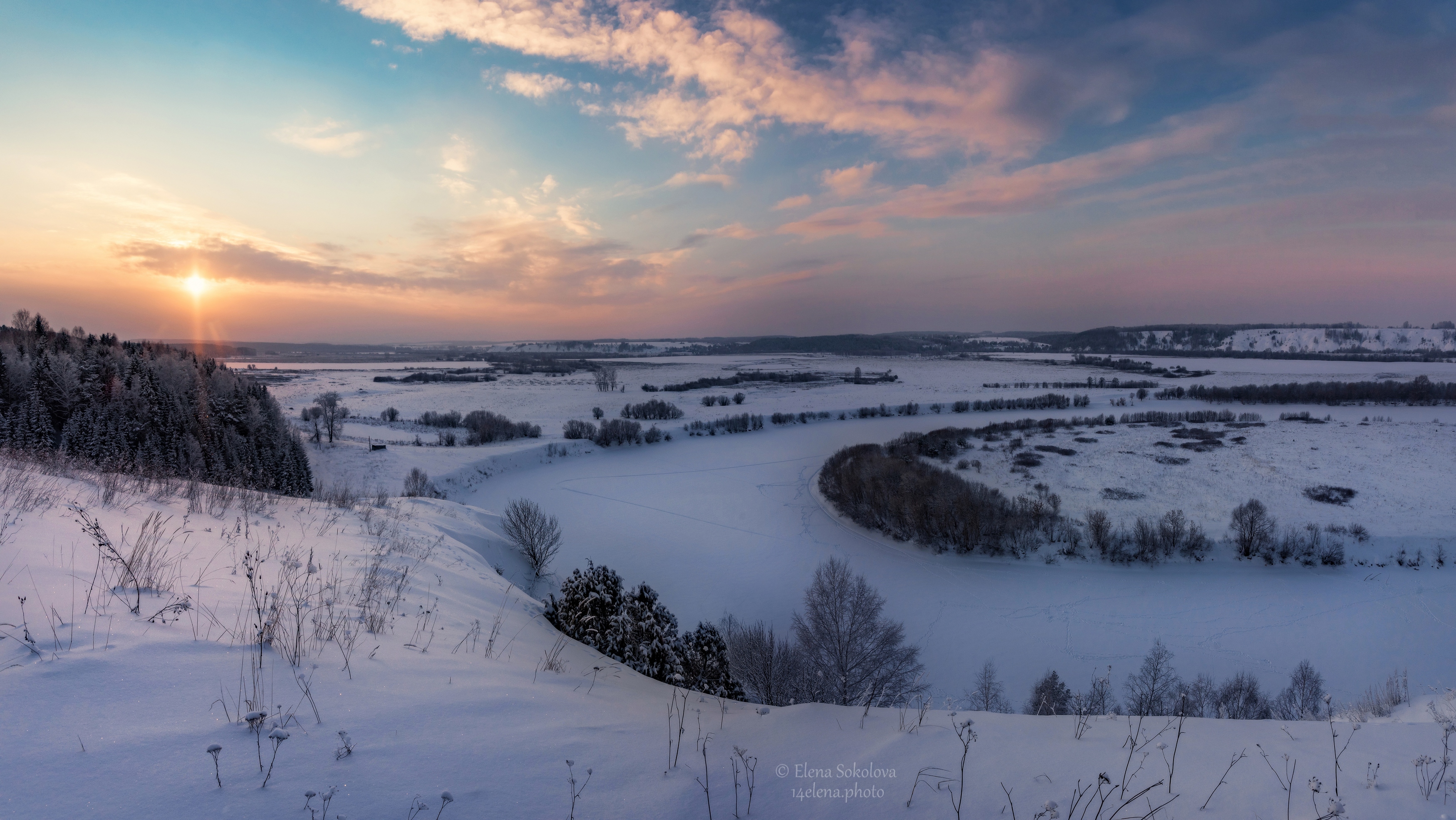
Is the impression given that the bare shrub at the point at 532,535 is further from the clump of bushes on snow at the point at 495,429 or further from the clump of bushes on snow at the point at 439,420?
the clump of bushes on snow at the point at 439,420

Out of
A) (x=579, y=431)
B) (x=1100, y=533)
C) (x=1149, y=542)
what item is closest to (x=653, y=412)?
(x=579, y=431)

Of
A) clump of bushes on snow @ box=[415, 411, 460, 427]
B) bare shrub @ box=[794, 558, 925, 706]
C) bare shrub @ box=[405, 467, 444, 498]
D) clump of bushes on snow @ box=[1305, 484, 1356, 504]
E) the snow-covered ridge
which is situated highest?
the snow-covered ridge

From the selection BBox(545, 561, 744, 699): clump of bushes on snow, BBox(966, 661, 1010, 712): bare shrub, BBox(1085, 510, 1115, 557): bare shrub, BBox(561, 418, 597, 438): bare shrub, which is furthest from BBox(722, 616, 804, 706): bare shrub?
BBox(561, 418, 597, 438): bare shrub

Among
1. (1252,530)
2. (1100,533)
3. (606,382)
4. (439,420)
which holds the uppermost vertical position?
(606,382)

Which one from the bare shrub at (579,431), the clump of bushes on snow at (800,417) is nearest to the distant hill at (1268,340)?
the clump of bushes on snow at (800,417)

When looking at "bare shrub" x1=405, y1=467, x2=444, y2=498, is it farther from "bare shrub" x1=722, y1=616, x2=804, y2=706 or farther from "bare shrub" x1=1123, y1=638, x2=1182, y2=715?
"bare shrub" x1=1123, y1=638, x2=1182, y2=715

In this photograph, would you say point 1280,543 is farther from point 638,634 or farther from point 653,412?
point 653,412
